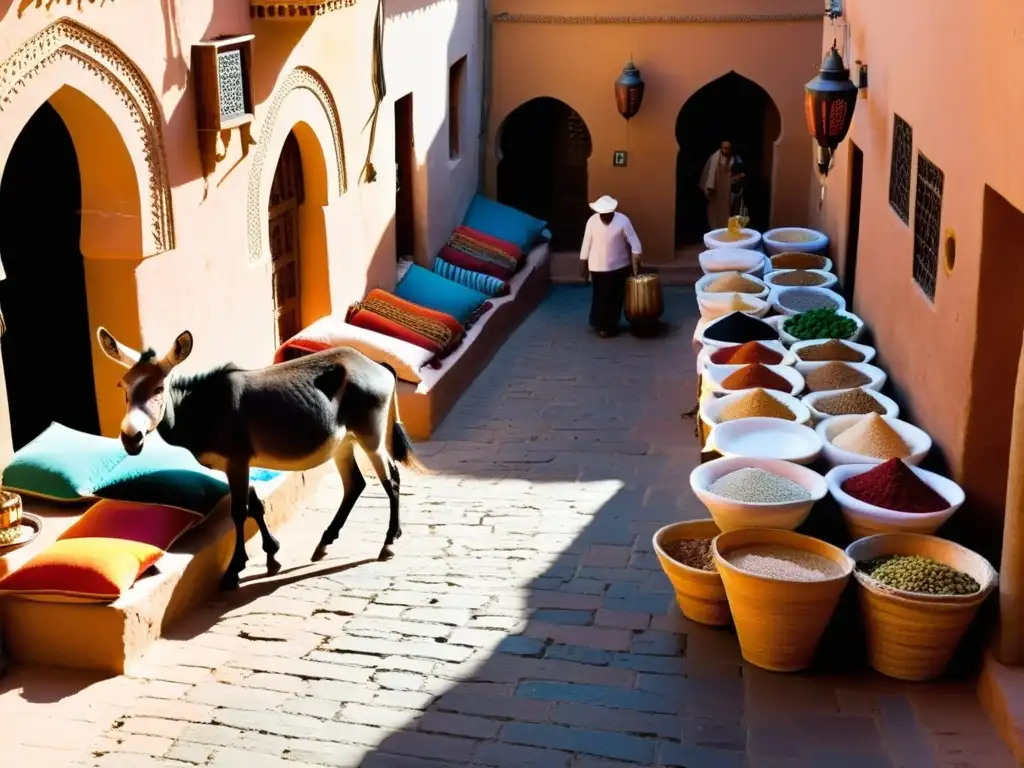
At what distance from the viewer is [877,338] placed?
35.8ft

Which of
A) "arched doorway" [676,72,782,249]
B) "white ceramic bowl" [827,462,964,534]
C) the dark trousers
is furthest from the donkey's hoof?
"arched doorway" [676,72,782,249]

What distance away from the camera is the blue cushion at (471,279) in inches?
579

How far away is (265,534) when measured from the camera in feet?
27.8

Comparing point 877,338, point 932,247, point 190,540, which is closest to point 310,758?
point 190,540

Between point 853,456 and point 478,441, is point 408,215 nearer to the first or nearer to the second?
point 478,441

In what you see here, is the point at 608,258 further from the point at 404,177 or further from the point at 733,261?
the point at 404,177

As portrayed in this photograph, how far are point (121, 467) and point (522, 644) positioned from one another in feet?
8.77

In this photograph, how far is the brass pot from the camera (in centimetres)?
1477

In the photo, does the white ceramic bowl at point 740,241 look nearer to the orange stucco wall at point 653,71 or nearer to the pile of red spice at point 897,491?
the orange stucco wall at point 653,71

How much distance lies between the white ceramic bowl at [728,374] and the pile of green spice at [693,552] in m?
2.03

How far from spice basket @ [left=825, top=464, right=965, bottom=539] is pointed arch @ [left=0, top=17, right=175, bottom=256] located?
4.56m

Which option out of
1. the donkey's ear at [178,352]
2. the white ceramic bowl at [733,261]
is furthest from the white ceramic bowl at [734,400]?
the white ceramic bowl at [733,261]

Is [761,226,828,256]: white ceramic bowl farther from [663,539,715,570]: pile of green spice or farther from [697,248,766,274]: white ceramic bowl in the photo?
[663,539,715,570]: pile of green spice

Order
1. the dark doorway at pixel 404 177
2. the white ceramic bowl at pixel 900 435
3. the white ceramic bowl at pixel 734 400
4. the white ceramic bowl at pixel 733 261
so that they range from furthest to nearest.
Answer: the dark doorway at pixel 404 177, the white ceramic bowl at pixel 733 261, the white ceramic bowl at pixel 734 400, the white ceramic bowl at pixel 900 435
